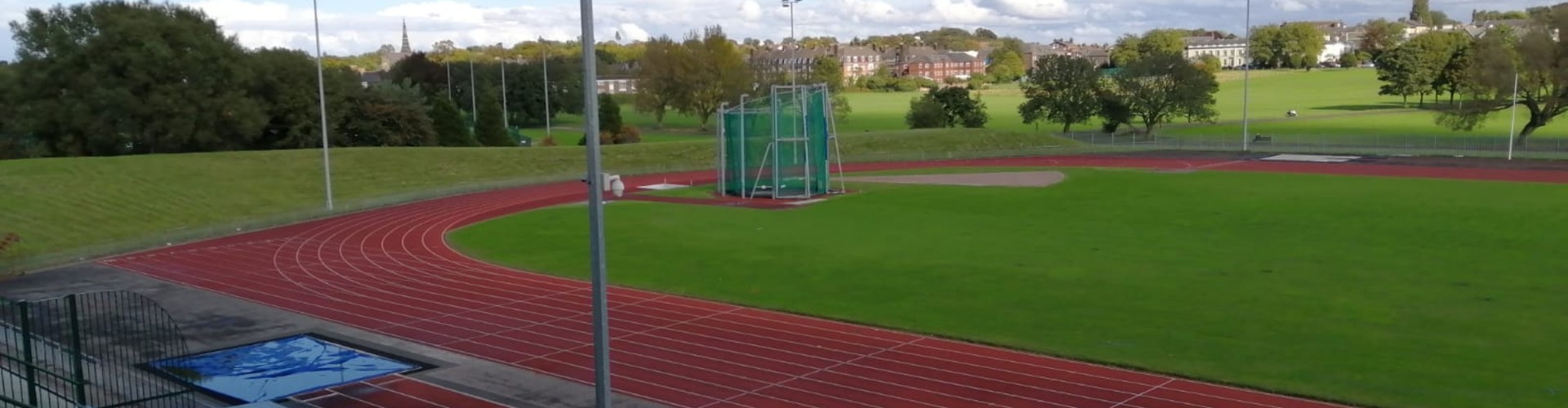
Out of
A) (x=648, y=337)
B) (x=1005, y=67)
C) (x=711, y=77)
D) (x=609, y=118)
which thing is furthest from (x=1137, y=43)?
(x=648, y=337)

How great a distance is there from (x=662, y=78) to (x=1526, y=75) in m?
56.3

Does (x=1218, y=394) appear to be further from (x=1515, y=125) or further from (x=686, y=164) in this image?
(x=1515, y=125)

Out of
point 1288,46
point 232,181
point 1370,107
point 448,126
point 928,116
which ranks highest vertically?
point 1288,46

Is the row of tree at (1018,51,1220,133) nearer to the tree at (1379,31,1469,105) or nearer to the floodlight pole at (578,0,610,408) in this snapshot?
the tree at (1379,31,1469,105)

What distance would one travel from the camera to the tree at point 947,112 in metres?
76.4

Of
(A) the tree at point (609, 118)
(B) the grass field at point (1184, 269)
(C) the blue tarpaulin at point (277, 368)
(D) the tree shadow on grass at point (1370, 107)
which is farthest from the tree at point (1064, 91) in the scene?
(C) the blue tarpaulin at point (277, 368)

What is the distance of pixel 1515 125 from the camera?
7550cm

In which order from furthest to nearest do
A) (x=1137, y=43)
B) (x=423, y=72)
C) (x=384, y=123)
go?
(x=1137, y=43), (x=423, y=72), (x=384, y=123)

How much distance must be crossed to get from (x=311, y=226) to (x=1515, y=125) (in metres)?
73.1

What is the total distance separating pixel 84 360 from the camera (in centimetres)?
1434

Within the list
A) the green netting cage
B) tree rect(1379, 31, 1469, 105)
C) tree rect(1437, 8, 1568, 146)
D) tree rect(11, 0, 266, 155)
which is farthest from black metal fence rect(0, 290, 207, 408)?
tree rect(1379, 31, 1469, 105)

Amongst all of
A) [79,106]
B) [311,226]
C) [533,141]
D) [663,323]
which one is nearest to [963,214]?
[663,323]

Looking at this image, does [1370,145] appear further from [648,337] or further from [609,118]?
[648,337]

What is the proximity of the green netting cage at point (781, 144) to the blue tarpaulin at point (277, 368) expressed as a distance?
20846 millimetres
